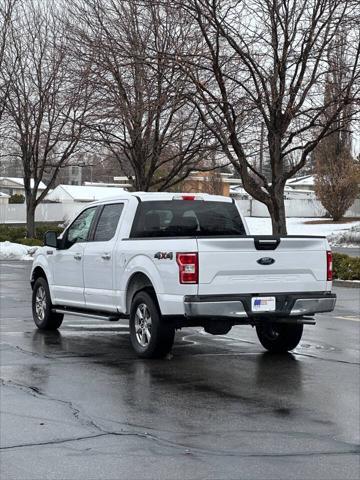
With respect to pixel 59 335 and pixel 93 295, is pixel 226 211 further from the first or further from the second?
pixel 59 335

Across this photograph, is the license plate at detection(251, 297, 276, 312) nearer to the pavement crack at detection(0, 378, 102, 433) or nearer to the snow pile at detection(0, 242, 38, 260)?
the pavement crack at detection(0, 378, 102, 433)

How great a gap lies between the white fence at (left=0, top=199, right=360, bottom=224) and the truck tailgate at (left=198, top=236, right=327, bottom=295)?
60035mm

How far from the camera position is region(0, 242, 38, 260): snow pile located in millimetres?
34688

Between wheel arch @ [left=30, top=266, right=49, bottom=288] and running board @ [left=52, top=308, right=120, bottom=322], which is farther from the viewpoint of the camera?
wheel arch @ [left=30, top=266, right=49, bottom=288]

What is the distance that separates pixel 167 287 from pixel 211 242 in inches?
30.1

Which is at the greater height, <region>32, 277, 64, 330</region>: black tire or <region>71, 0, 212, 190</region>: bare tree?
<region>71, 0, 212, 190</region>: bare tree

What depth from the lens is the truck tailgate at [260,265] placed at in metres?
10.4

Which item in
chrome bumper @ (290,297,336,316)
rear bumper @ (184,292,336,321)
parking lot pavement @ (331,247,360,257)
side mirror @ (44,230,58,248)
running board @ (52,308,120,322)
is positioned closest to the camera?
rear bumper @ (184,292,336,321)

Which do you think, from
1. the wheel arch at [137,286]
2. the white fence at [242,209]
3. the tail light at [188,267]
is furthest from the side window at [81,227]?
the white fence at [242,209]

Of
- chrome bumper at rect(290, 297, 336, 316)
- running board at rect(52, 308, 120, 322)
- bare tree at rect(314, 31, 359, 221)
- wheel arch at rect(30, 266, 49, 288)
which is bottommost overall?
running board at rect(52, 308, 120, 322)

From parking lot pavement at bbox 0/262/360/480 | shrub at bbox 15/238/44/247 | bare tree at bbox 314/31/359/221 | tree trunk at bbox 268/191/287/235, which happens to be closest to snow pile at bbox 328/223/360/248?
bare tree at bbox 314/31/359/221

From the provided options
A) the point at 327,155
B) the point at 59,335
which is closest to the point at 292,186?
the point at 327,155

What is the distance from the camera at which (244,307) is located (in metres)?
10.5

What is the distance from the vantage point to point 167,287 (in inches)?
419
